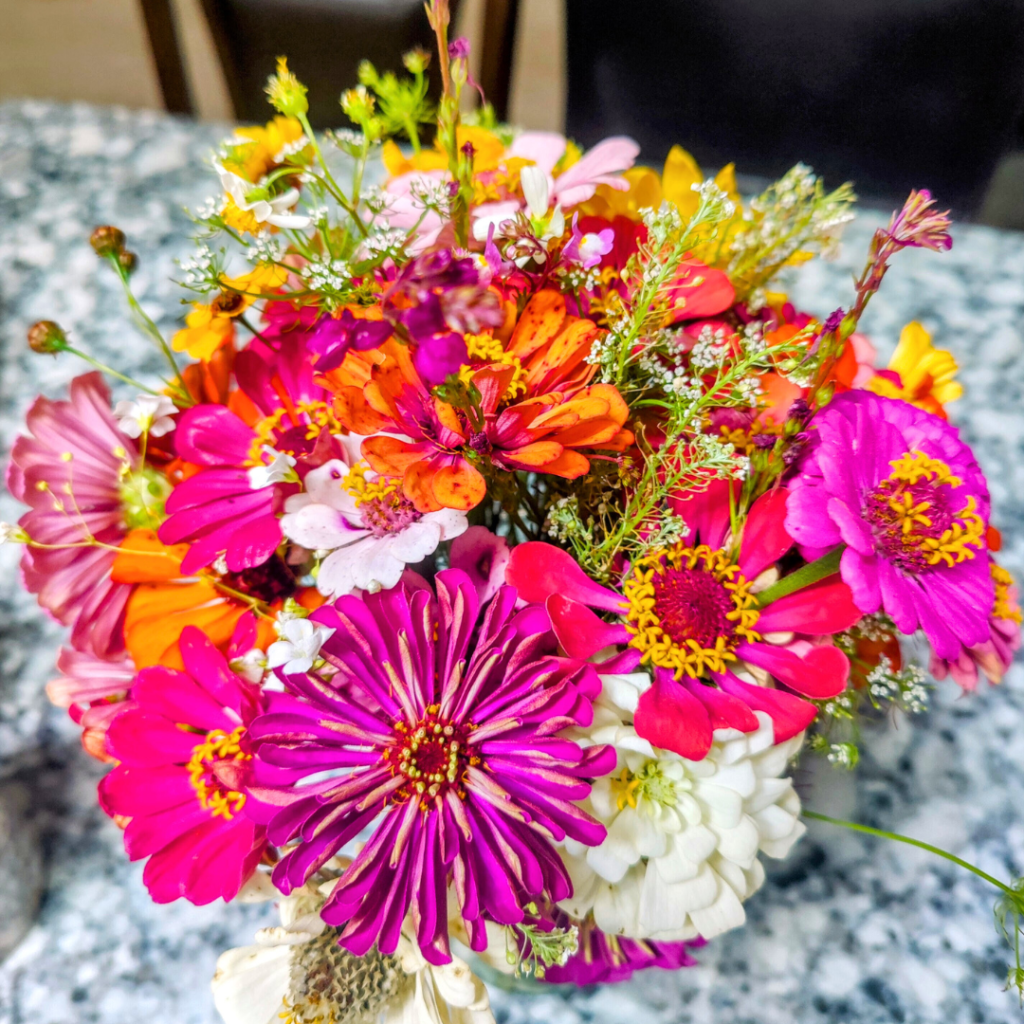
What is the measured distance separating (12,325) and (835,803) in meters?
0.76

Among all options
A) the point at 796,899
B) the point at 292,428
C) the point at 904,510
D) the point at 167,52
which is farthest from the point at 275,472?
the point at 167,52

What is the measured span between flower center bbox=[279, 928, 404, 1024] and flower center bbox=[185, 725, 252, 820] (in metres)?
0.06

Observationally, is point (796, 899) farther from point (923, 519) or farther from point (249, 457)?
point (249, 457)

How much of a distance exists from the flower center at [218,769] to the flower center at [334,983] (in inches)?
2.6

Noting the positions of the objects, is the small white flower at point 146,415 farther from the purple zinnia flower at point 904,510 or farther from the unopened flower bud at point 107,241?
the purple zinnia flower at point 904,510

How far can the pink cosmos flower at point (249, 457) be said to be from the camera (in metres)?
0.34

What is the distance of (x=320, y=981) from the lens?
1.14 ft

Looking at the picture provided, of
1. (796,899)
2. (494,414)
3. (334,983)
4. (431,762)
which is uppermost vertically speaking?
(494,414)

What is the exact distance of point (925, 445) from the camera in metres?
0.34

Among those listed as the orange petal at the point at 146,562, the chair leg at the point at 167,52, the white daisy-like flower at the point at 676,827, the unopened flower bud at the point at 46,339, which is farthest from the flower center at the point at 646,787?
the chair leg at the point at 167,52

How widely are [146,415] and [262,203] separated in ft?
0.34

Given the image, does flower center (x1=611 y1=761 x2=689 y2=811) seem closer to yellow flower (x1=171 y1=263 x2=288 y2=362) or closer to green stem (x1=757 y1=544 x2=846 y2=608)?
green stem (x1=757 y1=544 x2=846 y2=608)

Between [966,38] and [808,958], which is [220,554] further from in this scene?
[966,38]

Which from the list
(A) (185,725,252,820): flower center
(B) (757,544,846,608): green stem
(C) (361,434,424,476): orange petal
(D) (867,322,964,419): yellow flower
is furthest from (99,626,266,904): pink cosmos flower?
(D) (867,322,964,419): yellow flower
